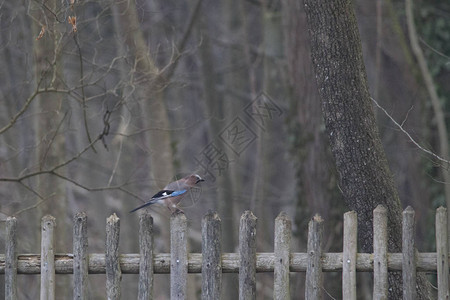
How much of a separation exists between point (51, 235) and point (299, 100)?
6846mm

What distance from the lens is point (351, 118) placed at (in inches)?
233

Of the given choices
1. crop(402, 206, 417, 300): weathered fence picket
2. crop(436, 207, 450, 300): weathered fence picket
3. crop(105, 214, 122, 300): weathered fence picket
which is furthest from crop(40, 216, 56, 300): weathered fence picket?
crop(436, 207, 450, 300): weathered fence picket

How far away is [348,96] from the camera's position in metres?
5.94

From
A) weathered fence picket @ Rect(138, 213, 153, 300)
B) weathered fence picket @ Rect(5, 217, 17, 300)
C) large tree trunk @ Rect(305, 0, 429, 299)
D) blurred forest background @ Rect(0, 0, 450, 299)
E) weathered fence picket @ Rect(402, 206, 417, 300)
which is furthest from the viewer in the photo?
blurred forest background @ Rect(0, 0, 450, 299)

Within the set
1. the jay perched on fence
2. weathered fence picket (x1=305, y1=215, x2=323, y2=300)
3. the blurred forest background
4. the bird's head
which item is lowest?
weathered fence picket (x1=305, y1=215, x2=323, y2=300)

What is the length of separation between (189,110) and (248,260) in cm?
1371

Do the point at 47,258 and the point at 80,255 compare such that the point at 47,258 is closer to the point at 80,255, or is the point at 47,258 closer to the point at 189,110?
the point at 80,255

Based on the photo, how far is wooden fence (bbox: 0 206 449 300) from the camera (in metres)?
5.15

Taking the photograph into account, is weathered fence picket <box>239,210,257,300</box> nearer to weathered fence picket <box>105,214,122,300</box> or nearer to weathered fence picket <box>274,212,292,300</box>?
weathered fence picket <box>274,212,292,300</box>

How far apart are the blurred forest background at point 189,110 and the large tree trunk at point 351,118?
2.19 metres

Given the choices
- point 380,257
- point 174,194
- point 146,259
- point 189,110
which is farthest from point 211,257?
point 189,110

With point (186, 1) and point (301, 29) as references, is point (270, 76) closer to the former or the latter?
point (186, 1)

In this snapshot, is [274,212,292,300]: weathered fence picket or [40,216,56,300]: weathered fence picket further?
[40,216,56,300]: weathered fence picket

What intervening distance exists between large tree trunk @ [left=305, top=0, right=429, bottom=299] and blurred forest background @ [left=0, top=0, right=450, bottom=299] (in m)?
2.19
